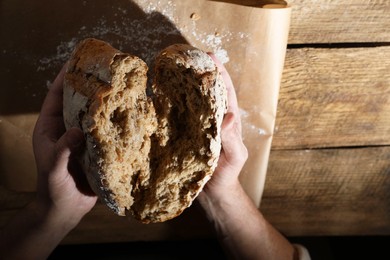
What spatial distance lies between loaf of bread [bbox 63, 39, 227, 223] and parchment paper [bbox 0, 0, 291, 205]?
0.26 m

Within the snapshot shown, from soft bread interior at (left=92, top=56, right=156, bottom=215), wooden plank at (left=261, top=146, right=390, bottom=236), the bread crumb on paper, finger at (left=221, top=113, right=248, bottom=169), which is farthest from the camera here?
wooden plank at (left=261, top=146, right=390, bottom=236)

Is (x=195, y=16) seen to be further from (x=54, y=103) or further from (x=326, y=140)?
(x=326, y=140)

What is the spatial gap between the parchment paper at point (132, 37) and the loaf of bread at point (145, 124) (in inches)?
10.1

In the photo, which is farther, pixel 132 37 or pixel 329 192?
pixel 329 192

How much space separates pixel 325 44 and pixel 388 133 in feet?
1.22

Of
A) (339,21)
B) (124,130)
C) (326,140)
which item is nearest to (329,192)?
(326,140)

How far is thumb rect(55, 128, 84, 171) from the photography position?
38.3 inches

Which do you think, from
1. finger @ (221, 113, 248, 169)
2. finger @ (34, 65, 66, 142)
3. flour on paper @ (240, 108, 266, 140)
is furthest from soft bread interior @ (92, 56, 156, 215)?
flour on paper @ (240, 108, 266, 140)

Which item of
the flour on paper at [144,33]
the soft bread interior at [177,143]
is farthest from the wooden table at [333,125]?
the soft bread interior at [177,143]

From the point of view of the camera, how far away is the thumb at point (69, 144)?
97 centimetres

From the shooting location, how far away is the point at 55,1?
1255mm

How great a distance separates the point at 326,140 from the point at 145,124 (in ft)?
2.35

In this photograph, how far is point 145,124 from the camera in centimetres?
99

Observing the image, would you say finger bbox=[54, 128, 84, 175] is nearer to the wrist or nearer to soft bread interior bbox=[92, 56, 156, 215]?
soft bread interior bbox=[92, 56, 156, 215]
